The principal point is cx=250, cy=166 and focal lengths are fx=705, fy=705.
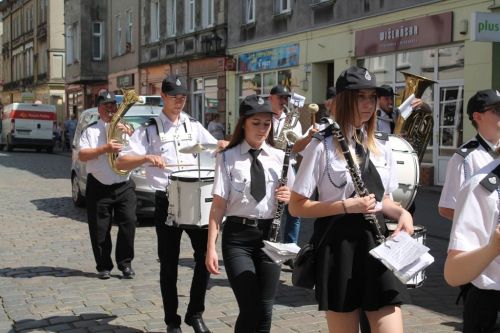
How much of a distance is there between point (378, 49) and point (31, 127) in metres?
22.7

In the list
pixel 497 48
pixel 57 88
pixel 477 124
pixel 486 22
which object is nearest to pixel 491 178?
pixel 477 124

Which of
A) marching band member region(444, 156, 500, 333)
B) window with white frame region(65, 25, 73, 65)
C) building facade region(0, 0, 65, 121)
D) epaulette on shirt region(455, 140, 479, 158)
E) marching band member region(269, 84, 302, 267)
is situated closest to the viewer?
marching band member region(444, 156, 500, 333)

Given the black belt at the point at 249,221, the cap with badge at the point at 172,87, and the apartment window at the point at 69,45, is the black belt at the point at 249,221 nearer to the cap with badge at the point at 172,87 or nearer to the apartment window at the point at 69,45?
the cap with badge at the point at 172,87

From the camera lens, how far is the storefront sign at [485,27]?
37.3 ft

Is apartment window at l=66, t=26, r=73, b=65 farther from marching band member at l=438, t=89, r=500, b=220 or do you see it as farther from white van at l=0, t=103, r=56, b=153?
marching band member at l=438, t=89, r=500, b=220

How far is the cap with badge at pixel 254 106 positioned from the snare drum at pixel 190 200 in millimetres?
923

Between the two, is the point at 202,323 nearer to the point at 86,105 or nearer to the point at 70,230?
the point at 70,230

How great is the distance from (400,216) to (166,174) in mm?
2411

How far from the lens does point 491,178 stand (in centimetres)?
255

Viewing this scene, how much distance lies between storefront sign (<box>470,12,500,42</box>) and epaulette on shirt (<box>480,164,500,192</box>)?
9.45 m

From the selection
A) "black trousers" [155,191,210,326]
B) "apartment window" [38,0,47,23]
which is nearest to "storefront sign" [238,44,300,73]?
"black trousers" [155,191,210,326]

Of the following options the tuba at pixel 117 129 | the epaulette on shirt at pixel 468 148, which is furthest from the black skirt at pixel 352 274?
the tuba at pixel 117 129

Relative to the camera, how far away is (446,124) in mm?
16156

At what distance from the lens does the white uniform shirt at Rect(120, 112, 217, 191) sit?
5504 millimetres
